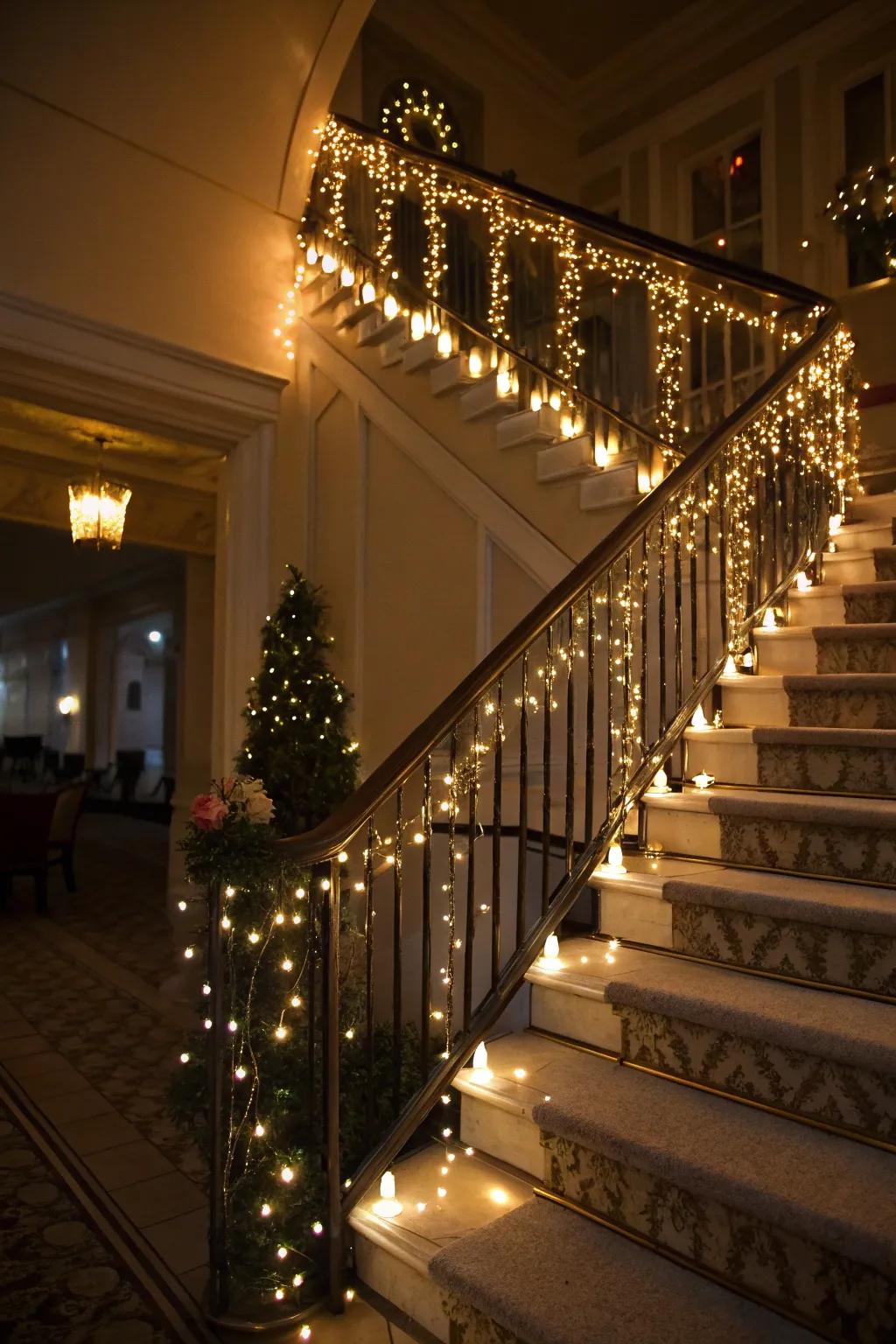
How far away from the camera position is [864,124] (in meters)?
6.06

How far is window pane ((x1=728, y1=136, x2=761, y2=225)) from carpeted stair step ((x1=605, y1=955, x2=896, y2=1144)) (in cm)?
637

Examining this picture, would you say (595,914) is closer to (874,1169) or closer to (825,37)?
(874,1169)

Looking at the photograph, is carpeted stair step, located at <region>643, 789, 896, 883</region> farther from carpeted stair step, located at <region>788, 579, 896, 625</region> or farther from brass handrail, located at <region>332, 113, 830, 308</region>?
brass handrail, located at <region>332, 113, 830, 308</region>

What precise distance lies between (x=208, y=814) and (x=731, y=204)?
676 centimetres

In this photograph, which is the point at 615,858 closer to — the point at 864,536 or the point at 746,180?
the point at 864,536

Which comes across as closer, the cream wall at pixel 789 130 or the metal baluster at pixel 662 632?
the metal baluster at pixel 662 632

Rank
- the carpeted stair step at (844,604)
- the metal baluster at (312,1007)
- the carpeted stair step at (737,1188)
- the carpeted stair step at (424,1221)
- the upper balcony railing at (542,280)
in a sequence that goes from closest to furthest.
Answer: the carpeted stair step at (737,1188) < the carpeted stair step at (424,1221) < the metal baluster at (312,1007) < the carpeted stair step at (844,604) < the upper balcony railing at (542,280)

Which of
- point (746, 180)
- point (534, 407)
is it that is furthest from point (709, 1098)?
point (746, 180)

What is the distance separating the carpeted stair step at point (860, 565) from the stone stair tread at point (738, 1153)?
7.24 feet

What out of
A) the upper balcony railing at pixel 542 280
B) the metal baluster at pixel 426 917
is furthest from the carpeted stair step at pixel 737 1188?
the upper balcony railing at pixel 542 280

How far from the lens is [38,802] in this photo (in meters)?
7.07

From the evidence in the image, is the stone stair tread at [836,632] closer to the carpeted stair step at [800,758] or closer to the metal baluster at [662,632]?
the carpeted stair step at [800,758]

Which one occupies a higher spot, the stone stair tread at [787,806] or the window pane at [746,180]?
the window pane at [746,180]

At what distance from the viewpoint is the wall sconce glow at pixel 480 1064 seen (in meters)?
2.23
